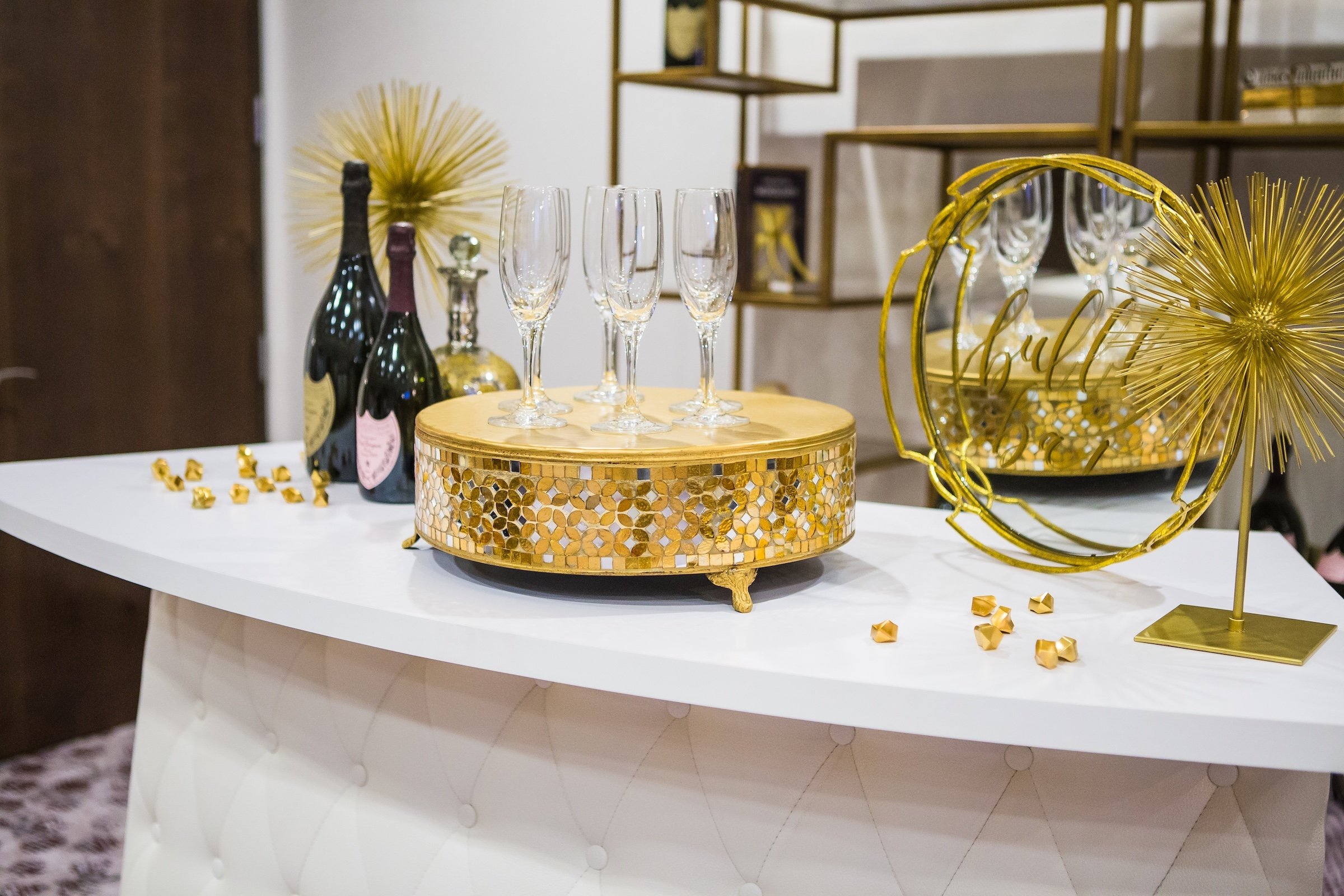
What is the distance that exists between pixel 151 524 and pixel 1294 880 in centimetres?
109

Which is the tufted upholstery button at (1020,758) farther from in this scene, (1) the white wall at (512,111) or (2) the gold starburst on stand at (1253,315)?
(1) the white wall at (512,111)

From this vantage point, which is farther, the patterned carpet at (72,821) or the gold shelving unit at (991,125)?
the patterned carpet at (72,821)

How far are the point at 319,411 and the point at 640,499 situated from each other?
676 millimetres

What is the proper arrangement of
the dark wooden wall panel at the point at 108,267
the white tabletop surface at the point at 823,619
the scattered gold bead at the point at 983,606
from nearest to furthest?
1. the white tabletop surface at the point at 823,619
2. the scattered gold bead at the point at 983,606
3. the dark wooden wall panel at the point at 108,267

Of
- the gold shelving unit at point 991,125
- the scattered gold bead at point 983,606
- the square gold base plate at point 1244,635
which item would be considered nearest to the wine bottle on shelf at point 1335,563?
the gold shelving unit at point 991,125

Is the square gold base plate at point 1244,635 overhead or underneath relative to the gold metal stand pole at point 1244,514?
underneath

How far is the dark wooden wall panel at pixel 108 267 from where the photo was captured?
110 inches

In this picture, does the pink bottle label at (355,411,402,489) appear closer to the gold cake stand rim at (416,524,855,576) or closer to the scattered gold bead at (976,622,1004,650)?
the gold cake stand rim at (416,524,855,576)

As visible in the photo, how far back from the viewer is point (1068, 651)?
2.97ft

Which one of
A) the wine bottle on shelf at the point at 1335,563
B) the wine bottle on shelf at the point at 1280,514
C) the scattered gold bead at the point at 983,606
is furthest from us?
the wine bottle on shelf at the point at 1280,514

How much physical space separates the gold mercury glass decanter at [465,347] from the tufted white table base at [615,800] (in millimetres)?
419

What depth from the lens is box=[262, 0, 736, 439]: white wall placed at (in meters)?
2.99

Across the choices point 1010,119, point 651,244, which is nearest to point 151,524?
point 651,244

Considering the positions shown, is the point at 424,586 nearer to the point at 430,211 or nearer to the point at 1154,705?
the point at 1154,705
